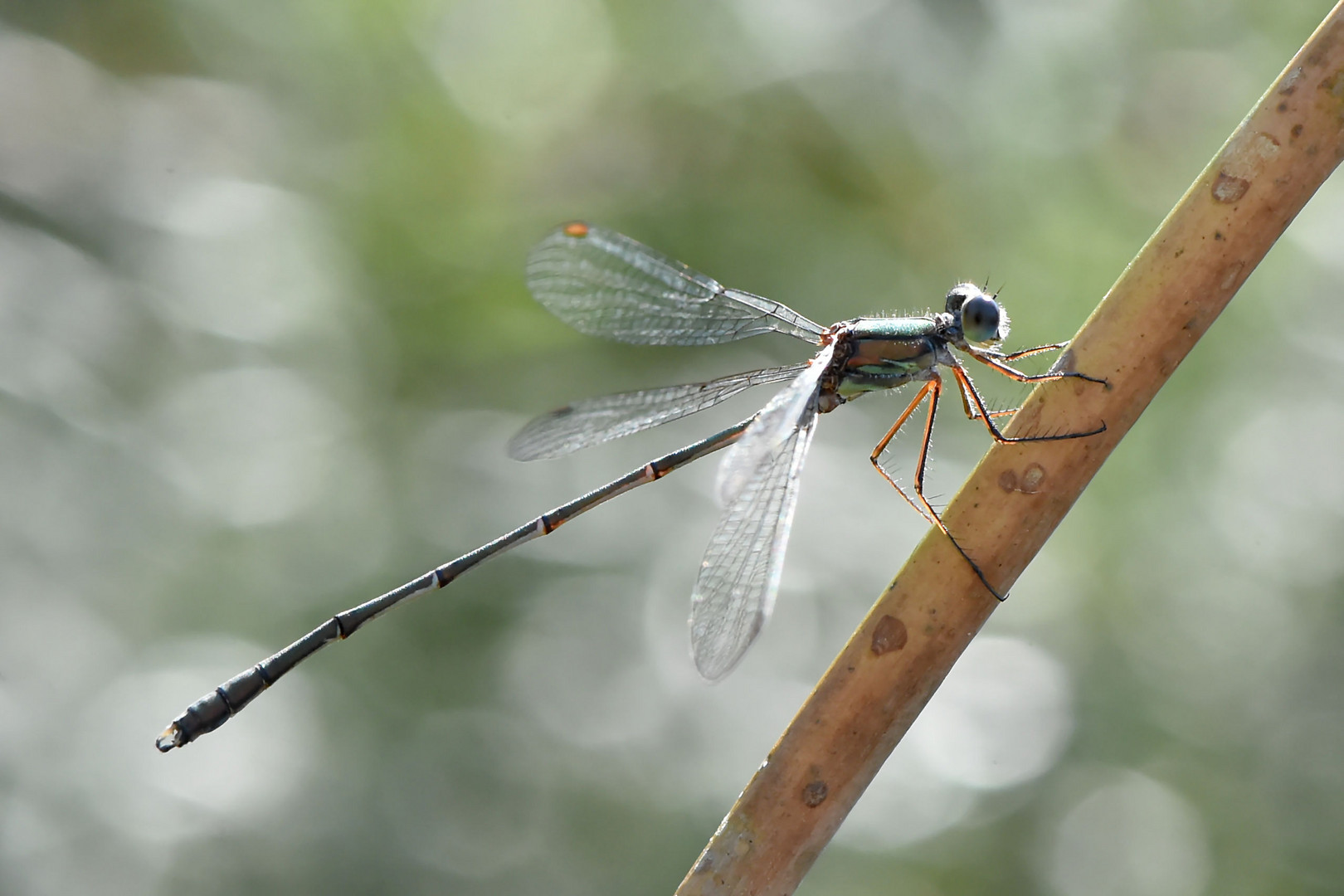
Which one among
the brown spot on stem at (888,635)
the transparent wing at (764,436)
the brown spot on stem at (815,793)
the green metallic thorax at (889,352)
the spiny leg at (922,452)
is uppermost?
the green metallic thorax at (889,352)

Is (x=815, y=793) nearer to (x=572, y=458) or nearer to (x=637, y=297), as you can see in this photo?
(x=637, y=297)

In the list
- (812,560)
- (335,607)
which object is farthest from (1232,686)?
(335,607)

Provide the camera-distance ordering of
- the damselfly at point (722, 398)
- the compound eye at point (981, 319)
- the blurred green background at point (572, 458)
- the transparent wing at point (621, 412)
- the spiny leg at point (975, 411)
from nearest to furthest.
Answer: the damselfly at point (722, 398), the spiny leg at point (975, 411), the compound eye at point (981, 319), the transparent wing at point (621, 412), the blurred green background at point (572, 458)

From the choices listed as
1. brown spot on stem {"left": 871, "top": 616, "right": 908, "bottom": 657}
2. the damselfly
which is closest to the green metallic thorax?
the damselfly

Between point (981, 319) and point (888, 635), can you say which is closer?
point (888, 635)

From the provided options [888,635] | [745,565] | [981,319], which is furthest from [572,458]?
[888,635]

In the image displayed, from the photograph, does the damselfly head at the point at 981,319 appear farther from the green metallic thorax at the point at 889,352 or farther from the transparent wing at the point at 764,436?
the transparent wing at the point at 764,436

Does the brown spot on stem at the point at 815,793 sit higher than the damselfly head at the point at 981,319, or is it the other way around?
the damselfly head at the point at 981,319

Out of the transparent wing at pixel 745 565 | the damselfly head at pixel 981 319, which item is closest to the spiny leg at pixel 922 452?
the damselfly head at pixel 981 319
